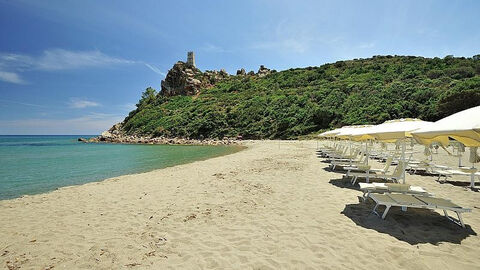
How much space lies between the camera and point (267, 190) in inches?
312

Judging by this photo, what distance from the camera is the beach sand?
12.3 feet

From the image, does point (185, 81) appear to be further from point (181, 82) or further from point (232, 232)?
point (232, 232)

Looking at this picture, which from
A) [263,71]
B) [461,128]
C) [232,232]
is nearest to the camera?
[461,128]

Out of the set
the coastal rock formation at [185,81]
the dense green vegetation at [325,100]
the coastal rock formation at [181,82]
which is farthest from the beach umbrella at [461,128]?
the coastal rock formation at [181,82]

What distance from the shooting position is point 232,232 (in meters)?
4.78

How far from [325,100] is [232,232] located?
42866 mm

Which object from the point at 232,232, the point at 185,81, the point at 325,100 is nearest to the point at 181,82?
the point at 185,81

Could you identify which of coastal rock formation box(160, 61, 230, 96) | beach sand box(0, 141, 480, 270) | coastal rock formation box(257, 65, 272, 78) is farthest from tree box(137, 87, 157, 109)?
beach sand box(0, 141, 480, 270)

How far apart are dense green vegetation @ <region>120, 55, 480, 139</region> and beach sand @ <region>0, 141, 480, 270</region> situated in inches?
1241

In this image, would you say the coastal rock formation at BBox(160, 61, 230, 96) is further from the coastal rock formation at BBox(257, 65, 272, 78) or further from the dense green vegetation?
the coastal rock formation at BBox(257, 65, 272, 78)

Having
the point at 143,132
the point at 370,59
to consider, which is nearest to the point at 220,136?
the point at 143,132

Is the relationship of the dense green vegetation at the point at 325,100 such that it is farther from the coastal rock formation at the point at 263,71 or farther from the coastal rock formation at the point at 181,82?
the coastal rock formation at the point at 263,71

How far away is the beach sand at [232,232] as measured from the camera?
3744 mm

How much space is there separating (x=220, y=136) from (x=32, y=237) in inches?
1641
